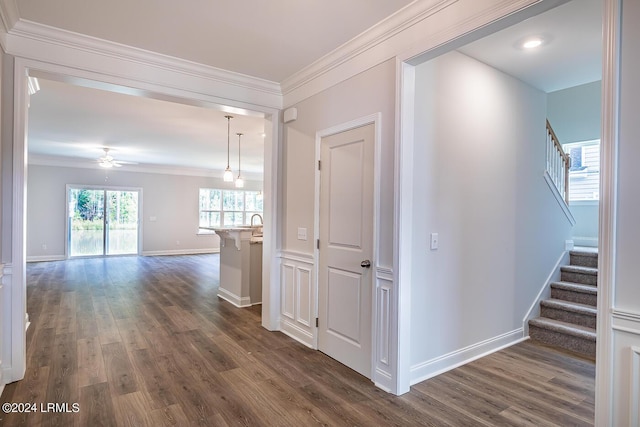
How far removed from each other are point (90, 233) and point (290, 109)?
353 inches

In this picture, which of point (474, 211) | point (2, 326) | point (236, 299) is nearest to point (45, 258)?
point (236, 299)

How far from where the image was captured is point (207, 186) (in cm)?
1171

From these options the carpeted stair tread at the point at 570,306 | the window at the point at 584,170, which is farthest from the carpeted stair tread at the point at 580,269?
the window at the point at 584,170

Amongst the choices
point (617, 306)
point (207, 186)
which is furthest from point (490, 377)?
point (207, 186)

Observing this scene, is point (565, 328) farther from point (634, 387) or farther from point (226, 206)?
point (226, 206)

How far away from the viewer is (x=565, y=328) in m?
3.49

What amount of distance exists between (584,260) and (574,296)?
1.95 ft

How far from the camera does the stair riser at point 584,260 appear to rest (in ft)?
13.5

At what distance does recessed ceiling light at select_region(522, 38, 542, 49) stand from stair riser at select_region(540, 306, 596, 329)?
2732 mm

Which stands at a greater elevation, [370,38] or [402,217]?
[370,38]

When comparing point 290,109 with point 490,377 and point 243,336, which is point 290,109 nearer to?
point 243,336

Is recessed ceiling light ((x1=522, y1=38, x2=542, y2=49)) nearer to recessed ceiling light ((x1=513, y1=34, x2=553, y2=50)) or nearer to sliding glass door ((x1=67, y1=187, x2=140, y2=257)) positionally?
recessed ceiling light ((x1=513, y1=34, x2=553, y2=50))

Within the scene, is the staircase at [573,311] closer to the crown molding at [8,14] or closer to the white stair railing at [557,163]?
the white stair railing at [557,163]

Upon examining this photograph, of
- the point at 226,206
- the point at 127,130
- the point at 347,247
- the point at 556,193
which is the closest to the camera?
the point at 347,247
